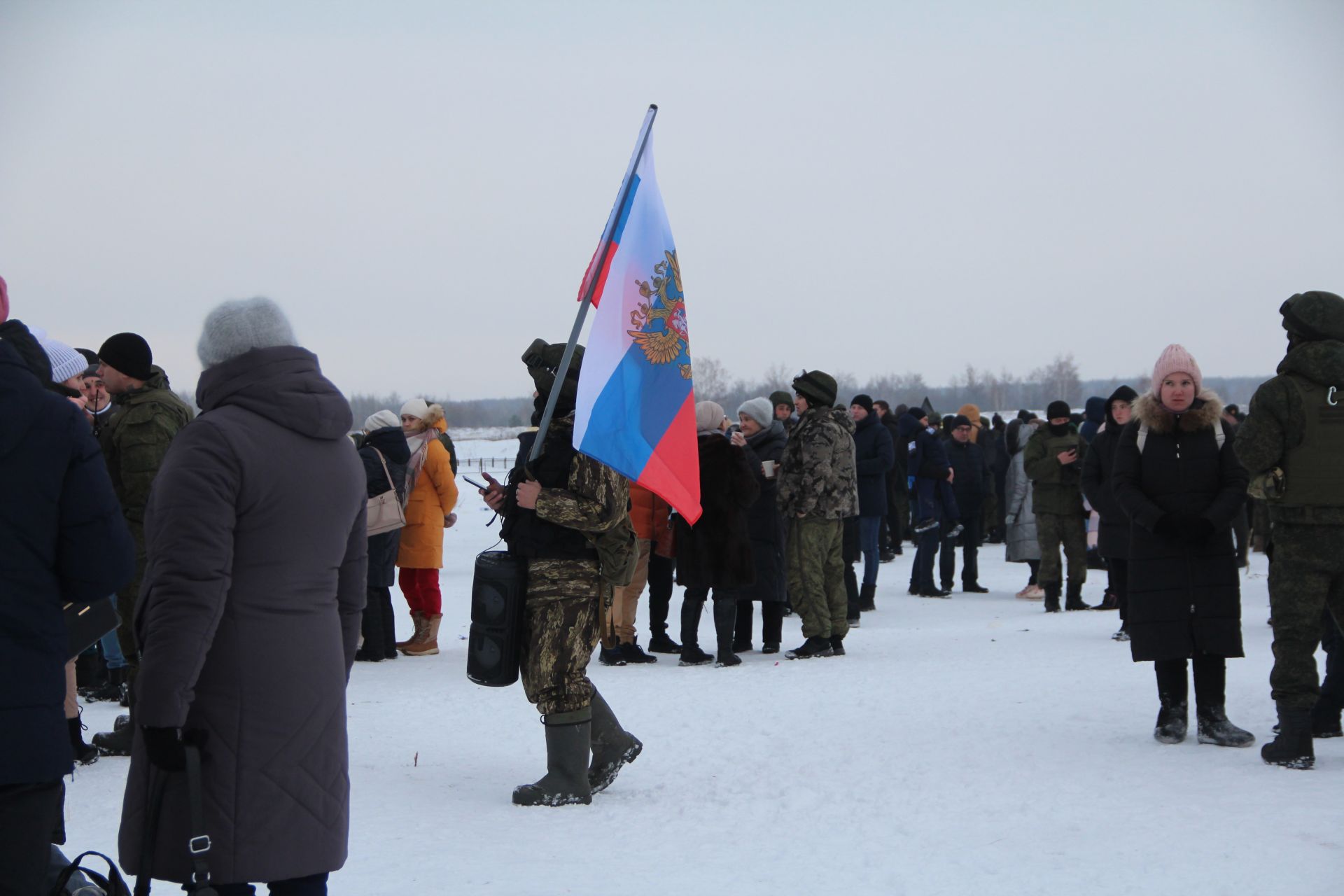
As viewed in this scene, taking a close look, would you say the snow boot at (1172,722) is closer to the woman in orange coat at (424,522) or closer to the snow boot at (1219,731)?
the snow boot at (1219,731)

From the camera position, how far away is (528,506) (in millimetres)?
Result: 5484

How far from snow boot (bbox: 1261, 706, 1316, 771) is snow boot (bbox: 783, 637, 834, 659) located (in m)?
4.40

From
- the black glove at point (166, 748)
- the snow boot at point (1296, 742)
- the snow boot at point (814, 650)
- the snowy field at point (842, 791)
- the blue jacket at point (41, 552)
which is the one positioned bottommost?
the snow boot at point (814, 650)

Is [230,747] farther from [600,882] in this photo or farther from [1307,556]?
[1307,556]

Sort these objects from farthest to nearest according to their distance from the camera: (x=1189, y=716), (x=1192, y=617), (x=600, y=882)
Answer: (x=1189, y=716), (x=1192, y=617), (x=600, y=882)

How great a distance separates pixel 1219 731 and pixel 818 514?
13.2ft

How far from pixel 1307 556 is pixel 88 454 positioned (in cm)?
511

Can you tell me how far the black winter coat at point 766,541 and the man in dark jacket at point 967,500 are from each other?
4672 millimetres

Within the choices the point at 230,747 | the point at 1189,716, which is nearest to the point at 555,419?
the point at 230,747

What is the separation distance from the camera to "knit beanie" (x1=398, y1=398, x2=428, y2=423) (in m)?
10.6

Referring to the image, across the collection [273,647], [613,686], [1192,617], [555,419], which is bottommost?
[613,686]

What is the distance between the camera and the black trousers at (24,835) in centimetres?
288

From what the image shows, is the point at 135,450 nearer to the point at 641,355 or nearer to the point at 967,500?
the point at 641,355

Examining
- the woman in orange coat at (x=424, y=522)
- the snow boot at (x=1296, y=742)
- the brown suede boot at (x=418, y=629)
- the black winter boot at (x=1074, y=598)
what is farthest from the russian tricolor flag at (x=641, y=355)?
the black winter boot at (x=1074, y=598)
